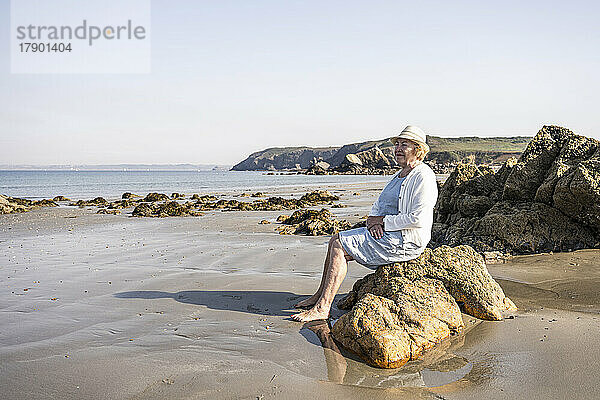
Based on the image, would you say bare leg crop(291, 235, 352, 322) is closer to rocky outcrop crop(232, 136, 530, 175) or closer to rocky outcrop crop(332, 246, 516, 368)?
rocky outcrop crop(332, 246, 516, 368)

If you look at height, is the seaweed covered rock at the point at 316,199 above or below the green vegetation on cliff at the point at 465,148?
below

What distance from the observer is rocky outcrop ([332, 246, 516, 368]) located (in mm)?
4207

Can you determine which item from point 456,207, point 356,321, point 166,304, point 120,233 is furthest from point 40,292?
point 456,207

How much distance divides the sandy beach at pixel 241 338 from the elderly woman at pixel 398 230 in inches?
22.8

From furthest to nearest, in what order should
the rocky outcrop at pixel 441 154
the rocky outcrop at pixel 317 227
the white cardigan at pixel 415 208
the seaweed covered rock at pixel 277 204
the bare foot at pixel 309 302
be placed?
the rocky outcrop at pixel 441 154 → the seaweed covered rock at pixel 277 204 → the rocky outcrop at pixel 317 227 → the bare foot at pixel 309 302 → the white cardigan at pixel 415 208

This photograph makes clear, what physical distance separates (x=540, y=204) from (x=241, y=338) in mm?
6067

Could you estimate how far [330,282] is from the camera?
525 centimetres

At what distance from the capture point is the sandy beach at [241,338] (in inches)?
146

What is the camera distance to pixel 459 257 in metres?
5.54

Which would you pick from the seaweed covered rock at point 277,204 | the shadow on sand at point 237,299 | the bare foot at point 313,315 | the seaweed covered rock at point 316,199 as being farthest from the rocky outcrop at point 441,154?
the bare foot at point 313,315

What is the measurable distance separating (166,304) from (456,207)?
6512 mm

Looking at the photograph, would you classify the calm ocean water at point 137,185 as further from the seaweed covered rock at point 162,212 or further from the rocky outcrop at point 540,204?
the rocky outcrop at point 540,204

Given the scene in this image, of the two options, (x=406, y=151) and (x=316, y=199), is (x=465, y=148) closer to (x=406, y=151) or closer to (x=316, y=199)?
(x=316, y=199)

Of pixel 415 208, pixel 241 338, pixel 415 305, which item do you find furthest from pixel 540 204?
pixel 241 338
